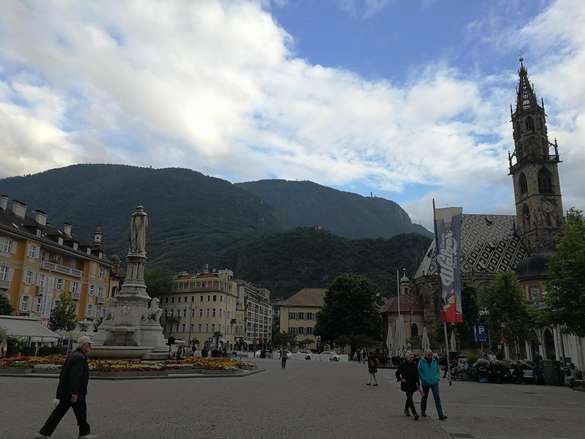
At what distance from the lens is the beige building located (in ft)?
280

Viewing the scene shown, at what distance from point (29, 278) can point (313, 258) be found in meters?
125

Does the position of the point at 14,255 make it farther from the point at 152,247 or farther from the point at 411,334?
the point at 152,247

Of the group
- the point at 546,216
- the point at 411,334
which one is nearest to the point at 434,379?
the point at 411,334

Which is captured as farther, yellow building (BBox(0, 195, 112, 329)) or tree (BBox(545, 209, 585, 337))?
yellow building (BBox(0, 195, 112, 329))

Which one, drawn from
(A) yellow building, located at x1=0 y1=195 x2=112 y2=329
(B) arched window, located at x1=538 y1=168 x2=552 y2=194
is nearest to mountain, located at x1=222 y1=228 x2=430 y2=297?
(B) arched window, located at x1=538 y1=168 x2=552 y2=194

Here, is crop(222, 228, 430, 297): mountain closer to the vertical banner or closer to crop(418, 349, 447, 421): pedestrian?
the vertical banner

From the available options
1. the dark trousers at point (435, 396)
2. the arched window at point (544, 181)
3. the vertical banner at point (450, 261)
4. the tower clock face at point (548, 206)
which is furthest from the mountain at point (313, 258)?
the dark trousers at point (435, 396)

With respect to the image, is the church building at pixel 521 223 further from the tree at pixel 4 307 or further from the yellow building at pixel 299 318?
the tree at pixel 4 307

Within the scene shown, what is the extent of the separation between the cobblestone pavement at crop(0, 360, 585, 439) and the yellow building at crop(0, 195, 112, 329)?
3111 centimetres

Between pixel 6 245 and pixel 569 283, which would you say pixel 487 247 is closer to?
pixel 569 283

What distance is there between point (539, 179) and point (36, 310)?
83.0 metres

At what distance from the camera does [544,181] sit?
285 ft

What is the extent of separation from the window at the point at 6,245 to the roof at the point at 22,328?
1321 centimetres

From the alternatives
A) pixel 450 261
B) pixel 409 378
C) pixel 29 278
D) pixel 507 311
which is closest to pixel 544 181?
pixel 507 311
